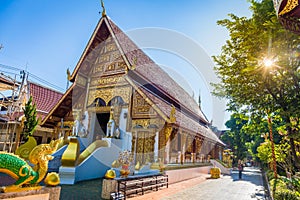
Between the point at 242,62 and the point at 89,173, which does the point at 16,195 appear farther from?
the point at 242,62

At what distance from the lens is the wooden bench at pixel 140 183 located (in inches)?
222

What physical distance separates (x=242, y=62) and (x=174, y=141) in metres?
4.69

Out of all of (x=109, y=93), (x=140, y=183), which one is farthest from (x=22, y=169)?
(x=109, y=93)

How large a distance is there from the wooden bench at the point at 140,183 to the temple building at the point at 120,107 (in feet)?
3.56

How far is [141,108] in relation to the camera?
9312 millimetres

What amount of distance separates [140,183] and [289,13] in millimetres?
5939

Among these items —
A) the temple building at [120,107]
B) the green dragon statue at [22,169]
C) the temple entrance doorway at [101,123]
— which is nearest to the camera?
the green dragon statue at [22,169]

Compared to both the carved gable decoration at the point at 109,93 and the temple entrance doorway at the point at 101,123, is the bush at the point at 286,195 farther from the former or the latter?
the temple entrance doorway at the point at 101,123

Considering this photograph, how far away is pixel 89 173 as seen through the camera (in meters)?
8.04

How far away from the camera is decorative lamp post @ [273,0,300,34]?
3.84m

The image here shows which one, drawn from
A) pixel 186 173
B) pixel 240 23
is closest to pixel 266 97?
pixel 240 23

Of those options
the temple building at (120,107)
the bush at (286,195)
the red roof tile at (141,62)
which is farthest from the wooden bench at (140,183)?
the bush at (286,195)

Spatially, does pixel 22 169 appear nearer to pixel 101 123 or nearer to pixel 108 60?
pixel 108 60

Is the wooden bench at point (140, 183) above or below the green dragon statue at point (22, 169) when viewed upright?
below
